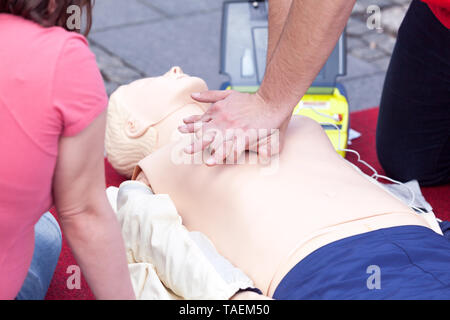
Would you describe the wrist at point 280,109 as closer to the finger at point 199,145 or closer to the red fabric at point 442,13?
the finger at point 199,145

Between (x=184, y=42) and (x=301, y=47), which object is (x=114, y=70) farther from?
(x=301, y=47)

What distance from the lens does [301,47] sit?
4.71 ft

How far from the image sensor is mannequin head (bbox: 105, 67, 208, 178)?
174 centimetres

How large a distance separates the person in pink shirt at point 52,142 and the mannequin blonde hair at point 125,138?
0.83 metres

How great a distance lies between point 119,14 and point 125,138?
1.93m

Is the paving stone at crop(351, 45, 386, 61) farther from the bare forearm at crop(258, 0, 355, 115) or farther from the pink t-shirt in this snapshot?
the pink t-shirt

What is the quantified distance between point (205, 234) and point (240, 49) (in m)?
1.03

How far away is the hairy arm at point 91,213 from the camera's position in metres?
0.84

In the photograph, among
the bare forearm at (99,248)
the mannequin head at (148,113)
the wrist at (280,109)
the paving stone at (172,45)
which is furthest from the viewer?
the paving stone at (172,45)

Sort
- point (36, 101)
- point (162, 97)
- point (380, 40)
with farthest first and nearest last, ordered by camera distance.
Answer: point (380, 40) → point (162, 97) → point (36, 101)

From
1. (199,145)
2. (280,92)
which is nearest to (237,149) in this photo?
(199,145)

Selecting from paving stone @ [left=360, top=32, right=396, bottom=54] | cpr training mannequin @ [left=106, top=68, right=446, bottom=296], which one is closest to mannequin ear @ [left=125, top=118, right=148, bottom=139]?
cpr training mannequin @ [left=106, top=68, right=446, bottom=296]

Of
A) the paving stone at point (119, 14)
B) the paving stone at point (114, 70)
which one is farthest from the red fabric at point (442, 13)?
the paving stone at point (119, 14)

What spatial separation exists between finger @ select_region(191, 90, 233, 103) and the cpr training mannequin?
0.14 metres
